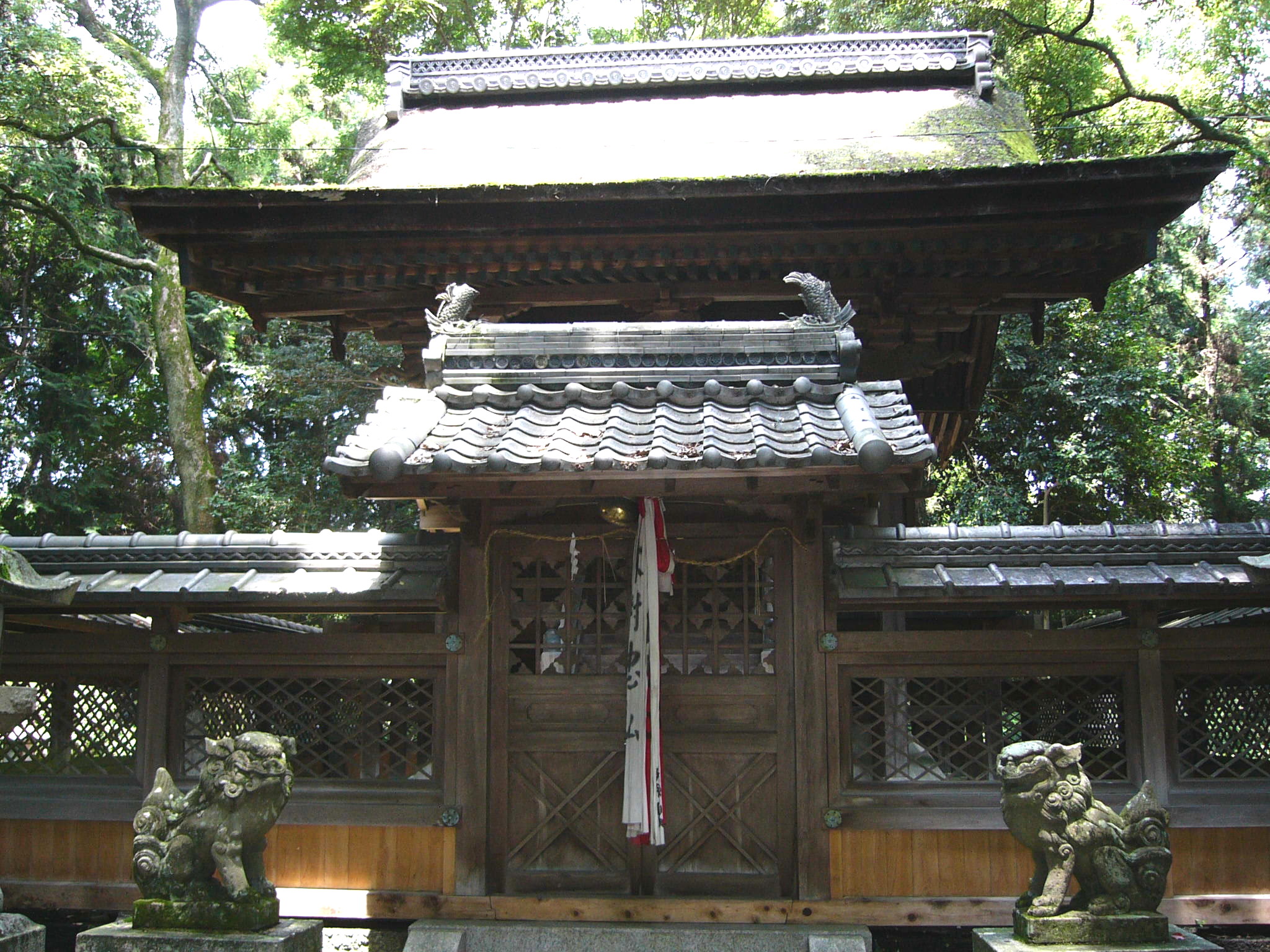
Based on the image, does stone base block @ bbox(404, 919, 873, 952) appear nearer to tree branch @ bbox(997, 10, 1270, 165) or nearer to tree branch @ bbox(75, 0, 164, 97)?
tree branch @ bbox(997, 10, 1270, 165)

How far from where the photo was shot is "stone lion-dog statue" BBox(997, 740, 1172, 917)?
5.10m

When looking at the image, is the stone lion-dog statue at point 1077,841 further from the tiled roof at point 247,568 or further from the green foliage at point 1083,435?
the green foliage at point 1083,435

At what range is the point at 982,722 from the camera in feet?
22.4

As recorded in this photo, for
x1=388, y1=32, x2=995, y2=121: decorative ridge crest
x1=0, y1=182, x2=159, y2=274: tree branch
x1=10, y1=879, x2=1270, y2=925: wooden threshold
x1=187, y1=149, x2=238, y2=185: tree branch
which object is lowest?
x1=10, y1=879, x2=1270, y2=925: wooden threshold

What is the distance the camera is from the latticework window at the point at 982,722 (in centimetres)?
672

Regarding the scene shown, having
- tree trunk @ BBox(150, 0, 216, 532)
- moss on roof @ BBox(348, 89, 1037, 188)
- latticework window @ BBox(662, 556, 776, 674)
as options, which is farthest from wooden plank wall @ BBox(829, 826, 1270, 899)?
tree trunk @ BBox(150, 0, 216, 532)

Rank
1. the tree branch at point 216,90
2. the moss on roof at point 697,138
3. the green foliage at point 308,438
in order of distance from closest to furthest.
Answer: the moss on roof at point 697,138 → the green foliage at point 308,438 → the tree branch at point 216,90

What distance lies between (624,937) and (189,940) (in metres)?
2.47

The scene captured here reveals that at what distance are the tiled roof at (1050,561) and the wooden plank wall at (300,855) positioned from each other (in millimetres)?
3156

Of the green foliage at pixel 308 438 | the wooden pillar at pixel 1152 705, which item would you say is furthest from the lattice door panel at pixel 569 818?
the green foliage at pixel 308 438

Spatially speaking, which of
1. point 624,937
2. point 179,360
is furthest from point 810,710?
A: point 179,360

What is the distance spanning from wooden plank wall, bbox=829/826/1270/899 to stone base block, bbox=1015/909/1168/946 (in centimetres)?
143

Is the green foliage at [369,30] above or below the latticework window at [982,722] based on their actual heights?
above

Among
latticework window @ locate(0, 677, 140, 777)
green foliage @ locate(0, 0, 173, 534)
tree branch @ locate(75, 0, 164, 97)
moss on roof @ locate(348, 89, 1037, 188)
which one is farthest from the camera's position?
tree branch @ locate(75, 0, 164, 97)
